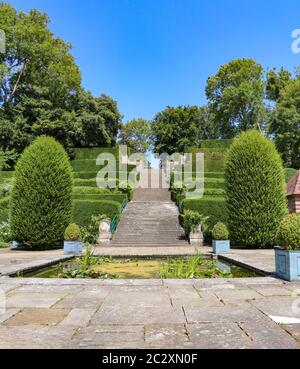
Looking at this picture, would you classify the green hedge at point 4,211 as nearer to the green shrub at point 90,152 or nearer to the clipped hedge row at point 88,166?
the clipped hedge row at point 88,166

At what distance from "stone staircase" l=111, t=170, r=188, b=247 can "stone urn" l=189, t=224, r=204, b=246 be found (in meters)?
0.40

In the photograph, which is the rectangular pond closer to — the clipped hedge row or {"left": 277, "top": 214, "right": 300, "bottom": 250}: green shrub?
{"left": 277, "top": 214, "right": 300, "bottom": 250}: green shrub

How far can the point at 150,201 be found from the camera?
2858 centimetres

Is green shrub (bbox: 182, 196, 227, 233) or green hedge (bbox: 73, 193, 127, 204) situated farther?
green hedge (bbox: 73, 193, 127, 204)

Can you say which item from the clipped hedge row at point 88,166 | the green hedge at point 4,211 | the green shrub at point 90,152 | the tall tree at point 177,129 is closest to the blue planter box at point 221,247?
the green hedge at point 4,211

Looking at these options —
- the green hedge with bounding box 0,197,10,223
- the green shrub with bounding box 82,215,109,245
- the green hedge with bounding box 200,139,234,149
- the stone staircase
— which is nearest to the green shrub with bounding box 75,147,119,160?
the green hedge with bounding box 200,139,234,149

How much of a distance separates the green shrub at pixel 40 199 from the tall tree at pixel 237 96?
33.1 meters

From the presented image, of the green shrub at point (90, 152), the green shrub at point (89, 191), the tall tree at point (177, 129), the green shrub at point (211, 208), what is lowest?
the green shrub at point (211, 208)

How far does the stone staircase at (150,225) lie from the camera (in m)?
19.0

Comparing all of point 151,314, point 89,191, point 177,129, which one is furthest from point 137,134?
point 151,314

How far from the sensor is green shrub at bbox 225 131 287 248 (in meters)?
16.2

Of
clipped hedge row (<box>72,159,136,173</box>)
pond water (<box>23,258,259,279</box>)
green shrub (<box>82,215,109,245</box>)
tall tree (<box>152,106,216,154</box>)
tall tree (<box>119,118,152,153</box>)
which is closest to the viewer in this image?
pond water (<box>23,258,259,279</box>)

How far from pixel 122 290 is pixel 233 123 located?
150ft

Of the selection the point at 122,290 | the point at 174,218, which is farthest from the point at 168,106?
the point at 122,290
